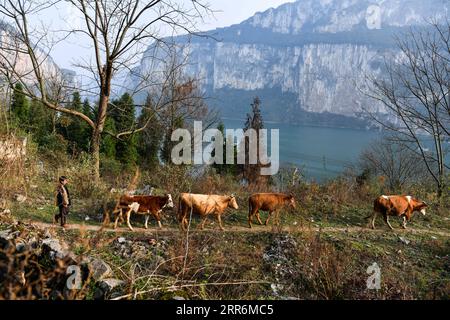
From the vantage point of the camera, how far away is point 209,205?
10.5m

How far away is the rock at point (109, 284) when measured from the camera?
5476 millimetres

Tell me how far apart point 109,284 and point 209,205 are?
203 inches

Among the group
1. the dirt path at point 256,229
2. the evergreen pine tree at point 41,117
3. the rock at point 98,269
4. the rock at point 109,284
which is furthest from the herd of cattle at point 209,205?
the evergreen pine tree at point 41,117

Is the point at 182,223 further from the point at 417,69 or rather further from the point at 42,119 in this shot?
the point at 42,119

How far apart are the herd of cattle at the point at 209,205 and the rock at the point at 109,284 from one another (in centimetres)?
370

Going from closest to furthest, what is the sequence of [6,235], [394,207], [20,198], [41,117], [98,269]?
[98,269] < [6,235] < [20,198] < [394,207] < [41,117]

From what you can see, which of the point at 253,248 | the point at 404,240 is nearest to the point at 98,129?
the point at 253,248

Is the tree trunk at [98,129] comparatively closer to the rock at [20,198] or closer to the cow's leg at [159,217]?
the rock at [20,198]

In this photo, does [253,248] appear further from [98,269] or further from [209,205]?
[98,269]

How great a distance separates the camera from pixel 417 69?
60.7ft

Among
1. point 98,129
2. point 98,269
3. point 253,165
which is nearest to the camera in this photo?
point 98,269
